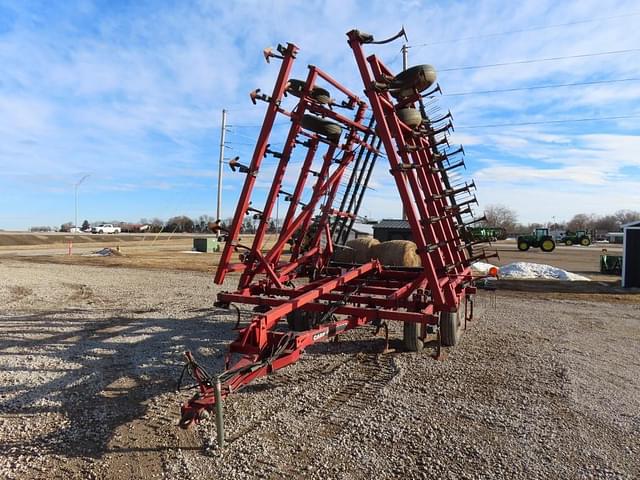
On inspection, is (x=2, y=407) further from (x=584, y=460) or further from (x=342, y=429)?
(x=584, y=460)

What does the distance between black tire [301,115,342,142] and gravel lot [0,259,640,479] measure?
3.38 metres

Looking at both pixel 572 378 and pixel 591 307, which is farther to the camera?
pixel 591 307

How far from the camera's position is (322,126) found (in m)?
8.08

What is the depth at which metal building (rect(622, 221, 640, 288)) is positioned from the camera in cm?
1670

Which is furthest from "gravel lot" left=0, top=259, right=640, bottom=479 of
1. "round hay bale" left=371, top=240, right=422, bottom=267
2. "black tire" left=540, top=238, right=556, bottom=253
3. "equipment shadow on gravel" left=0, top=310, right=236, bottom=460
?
"black tire" left=540, top=238, right=556, bottom=253

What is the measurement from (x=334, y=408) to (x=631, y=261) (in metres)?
15.9

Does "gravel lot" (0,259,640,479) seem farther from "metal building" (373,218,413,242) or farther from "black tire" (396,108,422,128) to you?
"metal building" (373,218,413,242)

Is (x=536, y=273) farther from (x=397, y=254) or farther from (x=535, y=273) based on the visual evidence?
(x=397, y=254)

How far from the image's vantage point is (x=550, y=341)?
8094 mm

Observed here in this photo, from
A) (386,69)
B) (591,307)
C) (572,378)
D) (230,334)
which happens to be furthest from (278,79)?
(591,307)

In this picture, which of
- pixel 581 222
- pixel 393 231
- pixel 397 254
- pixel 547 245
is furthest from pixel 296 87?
pixel 581 222

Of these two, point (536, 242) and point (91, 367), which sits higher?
point (536, 242)

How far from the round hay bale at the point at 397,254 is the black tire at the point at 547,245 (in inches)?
1350

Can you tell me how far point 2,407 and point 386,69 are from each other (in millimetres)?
6385
